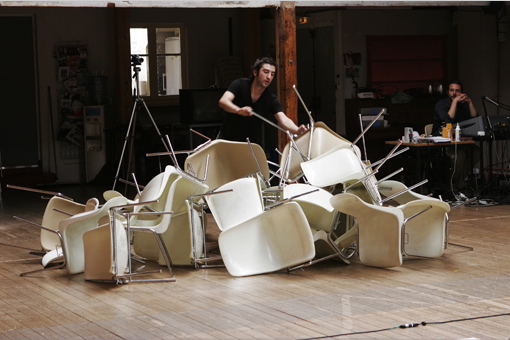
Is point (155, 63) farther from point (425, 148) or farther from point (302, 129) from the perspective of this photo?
point (302, 129)

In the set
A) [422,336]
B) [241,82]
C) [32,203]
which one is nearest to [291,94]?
[241,82]

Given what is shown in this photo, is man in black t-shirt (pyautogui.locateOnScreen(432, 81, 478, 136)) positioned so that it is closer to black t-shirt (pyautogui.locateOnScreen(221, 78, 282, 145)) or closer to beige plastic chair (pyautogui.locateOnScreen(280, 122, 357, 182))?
black t-shirt (pyautogui.locateOnScreen(221, 78, 282, 145))

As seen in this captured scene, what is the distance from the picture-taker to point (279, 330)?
468 centimetres

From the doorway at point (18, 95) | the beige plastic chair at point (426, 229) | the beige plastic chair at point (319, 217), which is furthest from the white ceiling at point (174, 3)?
the doorway at point (18, 95)

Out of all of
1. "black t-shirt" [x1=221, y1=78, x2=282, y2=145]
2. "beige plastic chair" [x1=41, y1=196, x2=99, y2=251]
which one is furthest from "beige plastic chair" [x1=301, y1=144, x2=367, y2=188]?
"beige plastic chair" [x1=41, y1=196, x2=99, y2=251]

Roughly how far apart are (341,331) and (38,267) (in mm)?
2942

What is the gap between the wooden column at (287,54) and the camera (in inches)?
360

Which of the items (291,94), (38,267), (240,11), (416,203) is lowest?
(38,267)

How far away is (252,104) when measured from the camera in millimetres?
8070

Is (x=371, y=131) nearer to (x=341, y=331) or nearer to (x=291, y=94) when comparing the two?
(x=291, y=94)

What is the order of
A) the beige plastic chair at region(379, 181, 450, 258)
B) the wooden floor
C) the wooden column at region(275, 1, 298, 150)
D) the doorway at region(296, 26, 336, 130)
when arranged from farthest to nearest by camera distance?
the doorway at region(296, 26, 336, 130) < the wooden column at region(275, 1, 298, 150) < the beige plastic chair at region(379, 181, 450, 258) < the wooden floor

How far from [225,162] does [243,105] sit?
109 centimetres

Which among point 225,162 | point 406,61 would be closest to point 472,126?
point 406,61

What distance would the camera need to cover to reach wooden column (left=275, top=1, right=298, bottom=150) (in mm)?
9141
